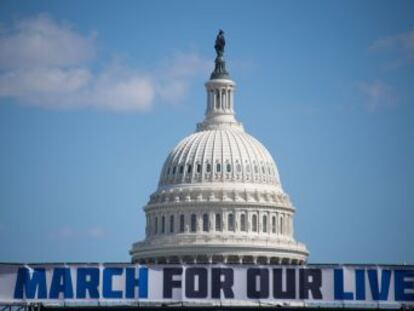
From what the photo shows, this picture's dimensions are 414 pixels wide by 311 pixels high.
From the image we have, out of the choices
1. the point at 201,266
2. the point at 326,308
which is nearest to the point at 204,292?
the point at 201,266

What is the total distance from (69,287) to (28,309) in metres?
2.73

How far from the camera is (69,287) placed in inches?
3511

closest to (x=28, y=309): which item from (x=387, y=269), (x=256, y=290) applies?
(x=256, y=290)

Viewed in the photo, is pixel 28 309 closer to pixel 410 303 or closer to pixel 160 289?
pixel 160 289

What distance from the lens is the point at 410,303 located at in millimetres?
90250

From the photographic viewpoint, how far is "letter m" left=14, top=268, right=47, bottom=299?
292 feet

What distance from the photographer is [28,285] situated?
292 ft

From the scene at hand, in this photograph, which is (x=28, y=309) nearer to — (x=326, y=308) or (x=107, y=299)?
(x=107, y=299)

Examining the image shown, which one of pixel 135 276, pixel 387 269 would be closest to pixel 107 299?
pixel 135 276

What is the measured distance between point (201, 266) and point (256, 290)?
3572 millimetres

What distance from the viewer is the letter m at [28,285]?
8888cm

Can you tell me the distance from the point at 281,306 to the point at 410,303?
7948mm

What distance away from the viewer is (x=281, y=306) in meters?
88.7

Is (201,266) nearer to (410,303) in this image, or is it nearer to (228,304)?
(228,304)
